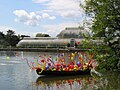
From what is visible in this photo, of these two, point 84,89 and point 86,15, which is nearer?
point 84,89

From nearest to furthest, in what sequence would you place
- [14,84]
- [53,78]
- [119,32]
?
1. [14,84]
2. [119,32]
3. [53,78]

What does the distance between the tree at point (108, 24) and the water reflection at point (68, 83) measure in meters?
3.06

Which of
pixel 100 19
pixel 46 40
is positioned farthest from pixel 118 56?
pixel 46 40

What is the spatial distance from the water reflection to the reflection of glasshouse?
105820 mm

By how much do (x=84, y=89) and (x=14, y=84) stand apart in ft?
25.1

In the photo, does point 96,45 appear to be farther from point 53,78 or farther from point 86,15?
point 53,78

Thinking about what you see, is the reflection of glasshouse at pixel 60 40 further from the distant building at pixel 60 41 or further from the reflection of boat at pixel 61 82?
the reflection of boat at pixel 61 82

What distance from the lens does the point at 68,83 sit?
34.3 m

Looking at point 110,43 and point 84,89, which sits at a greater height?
point 110,43

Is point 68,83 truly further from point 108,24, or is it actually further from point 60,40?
point 60,40

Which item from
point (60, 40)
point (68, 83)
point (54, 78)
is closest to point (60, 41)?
point (60, 40)

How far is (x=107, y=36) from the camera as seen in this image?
34.3 metres

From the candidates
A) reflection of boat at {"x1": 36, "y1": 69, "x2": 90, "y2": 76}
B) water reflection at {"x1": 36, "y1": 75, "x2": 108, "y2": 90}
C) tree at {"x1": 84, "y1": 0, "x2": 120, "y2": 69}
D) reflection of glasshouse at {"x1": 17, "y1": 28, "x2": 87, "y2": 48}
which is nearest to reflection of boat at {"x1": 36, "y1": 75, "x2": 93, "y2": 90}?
water reflection at {"x1": 36, "y1": 75, "x2": 108, "y2": 90}

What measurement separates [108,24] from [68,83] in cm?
791
